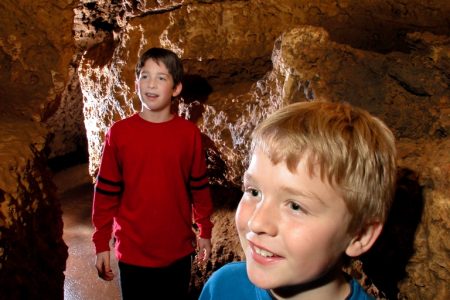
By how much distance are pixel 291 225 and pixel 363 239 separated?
0.24m

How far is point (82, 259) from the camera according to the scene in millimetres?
4176

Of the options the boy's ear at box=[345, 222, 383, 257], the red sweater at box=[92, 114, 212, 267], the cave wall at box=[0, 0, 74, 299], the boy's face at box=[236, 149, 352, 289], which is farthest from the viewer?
the red sweater at box=[92, 114, 212, 267]

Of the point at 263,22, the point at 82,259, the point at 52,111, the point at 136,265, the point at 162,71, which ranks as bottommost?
the point at 82,259

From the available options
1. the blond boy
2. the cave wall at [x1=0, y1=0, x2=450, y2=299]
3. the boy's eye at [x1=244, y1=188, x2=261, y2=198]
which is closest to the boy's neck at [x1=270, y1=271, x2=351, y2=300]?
the blond boy

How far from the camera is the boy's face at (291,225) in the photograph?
3.24 feet

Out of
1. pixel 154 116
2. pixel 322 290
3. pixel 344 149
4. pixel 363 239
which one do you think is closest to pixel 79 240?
pixel 154 116

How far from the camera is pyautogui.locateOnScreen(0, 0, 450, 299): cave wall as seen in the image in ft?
5.34

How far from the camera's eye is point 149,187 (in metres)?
2.06

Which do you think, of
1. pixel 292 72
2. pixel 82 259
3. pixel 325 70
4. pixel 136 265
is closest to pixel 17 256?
pixel 136 265

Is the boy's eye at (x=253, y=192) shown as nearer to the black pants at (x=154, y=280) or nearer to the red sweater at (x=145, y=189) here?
the red sweater at (x=145, y=189)

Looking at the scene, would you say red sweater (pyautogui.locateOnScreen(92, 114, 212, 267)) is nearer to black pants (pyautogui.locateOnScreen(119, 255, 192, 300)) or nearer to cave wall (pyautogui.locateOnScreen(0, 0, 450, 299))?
black pants (pyautogui.locateOnScreen(119, 255, 192, 300))

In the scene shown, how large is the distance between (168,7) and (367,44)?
1282 mm

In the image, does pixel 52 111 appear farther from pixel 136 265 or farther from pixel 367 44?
pixel 367 44

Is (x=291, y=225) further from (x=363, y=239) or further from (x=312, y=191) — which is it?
(x=363, y=239)
